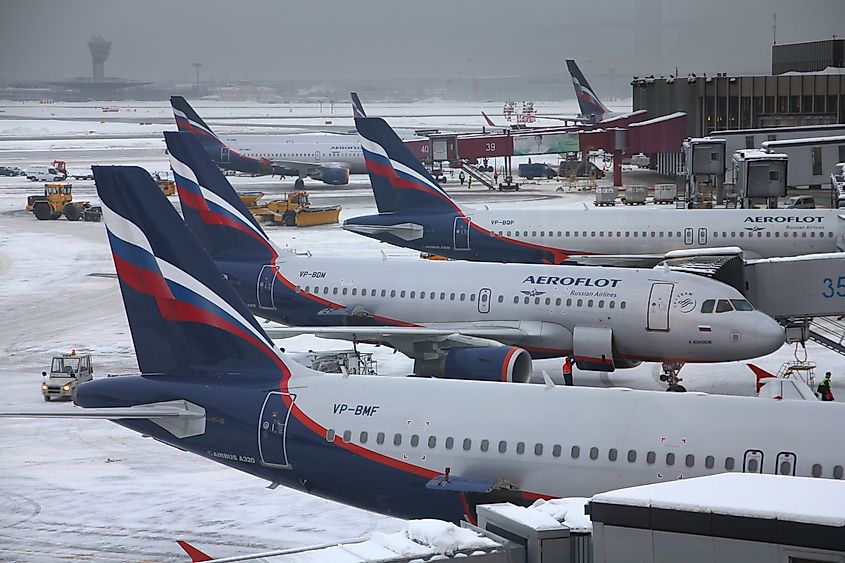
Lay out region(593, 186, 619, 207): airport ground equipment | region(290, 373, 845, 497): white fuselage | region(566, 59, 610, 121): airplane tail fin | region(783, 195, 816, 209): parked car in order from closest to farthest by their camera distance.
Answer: region(290, 373, 845, 497): white fuselage
region(783, 195, 816, 209): parked car
region(593, 186, 619, 207): airport ground equipment
region(566, 59, 610, 121): airplane tail fin

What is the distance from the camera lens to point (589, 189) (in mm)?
90688

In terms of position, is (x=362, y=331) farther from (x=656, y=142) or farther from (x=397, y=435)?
(x=656, y=142)

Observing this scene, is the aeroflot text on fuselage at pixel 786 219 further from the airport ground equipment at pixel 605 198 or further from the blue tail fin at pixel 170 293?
the airport ground equipment at pixel 605 198

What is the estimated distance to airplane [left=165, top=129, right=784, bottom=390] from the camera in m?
29.2

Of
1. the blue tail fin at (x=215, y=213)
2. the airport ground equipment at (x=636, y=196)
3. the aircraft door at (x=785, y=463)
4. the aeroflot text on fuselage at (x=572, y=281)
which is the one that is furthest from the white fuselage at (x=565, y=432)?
the airport ground equipment at (x=636, y=196)

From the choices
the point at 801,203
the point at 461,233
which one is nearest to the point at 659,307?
the point at 461,233

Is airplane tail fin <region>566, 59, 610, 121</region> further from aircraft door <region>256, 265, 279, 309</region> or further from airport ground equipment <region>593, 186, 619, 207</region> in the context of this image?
aircraft door <region>256, 265, 279, 309</region>

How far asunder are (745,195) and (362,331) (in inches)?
1077

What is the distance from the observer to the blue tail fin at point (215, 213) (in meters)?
31.5

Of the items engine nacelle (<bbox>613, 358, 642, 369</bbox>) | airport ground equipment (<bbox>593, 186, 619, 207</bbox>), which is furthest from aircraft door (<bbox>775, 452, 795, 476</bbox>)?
airport ground equipment (<bbox>593, 186, 619, 207</bbox>)

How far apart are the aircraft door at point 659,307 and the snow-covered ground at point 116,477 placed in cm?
242

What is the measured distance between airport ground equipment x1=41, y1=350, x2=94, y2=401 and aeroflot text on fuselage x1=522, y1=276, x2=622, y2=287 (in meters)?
11.8

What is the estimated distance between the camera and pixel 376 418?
18.4m

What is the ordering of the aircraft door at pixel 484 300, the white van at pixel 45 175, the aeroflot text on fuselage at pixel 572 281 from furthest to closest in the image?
1. the white van at pixel 45 175
2. the aircraft door at pixel 484 300
3. the aeroflot text on fuselage at pixel 572 281
